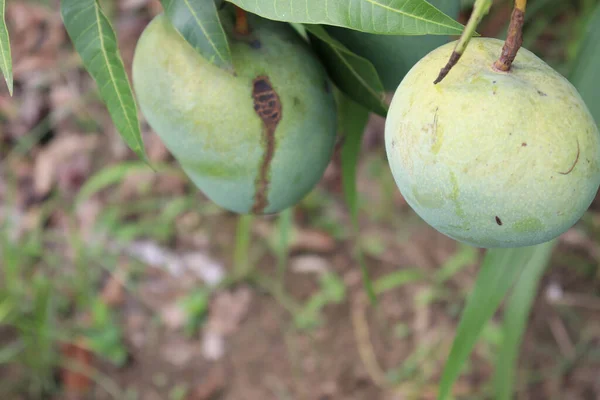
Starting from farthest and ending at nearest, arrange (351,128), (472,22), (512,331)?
(512,331), (351,128), (472,22)

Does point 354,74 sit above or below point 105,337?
above

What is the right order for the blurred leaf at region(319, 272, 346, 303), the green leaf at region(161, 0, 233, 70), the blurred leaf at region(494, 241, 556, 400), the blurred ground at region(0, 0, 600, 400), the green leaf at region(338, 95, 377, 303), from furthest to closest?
the blurred leaf at region(319, 272, 346, 303) → the blurred ground at region(0, 0, 600, 400) → the blurred leaf at region(494, 241, 556, 400) → the green leaf at region(338, 95, 377, 303) → the green leaf at region(161, 0, 233, 70)

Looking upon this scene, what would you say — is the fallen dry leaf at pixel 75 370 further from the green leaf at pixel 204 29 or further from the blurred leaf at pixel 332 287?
the green leaf at pixel 204 29

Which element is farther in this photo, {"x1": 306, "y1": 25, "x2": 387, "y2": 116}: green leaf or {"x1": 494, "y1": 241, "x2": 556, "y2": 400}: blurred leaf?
{"x1": 494, "y1": 241, "x2": 556, "y2": 400}: blurred leaf

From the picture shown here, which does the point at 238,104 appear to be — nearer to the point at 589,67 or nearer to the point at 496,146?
the point at 496,146

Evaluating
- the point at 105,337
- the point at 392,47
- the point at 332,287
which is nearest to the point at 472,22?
the point at 392,47

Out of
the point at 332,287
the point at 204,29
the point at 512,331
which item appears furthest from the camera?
the point at 332,287

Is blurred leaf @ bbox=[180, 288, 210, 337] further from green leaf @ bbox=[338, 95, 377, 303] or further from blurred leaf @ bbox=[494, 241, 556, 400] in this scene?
green leaf @ bbox=[338, 95, 377, 303]

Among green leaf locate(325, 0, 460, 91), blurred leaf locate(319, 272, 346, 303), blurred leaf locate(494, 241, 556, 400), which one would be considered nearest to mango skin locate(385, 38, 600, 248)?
green leaf locate(325, 0, 460, 91)

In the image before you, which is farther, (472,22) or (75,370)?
(75,370)
